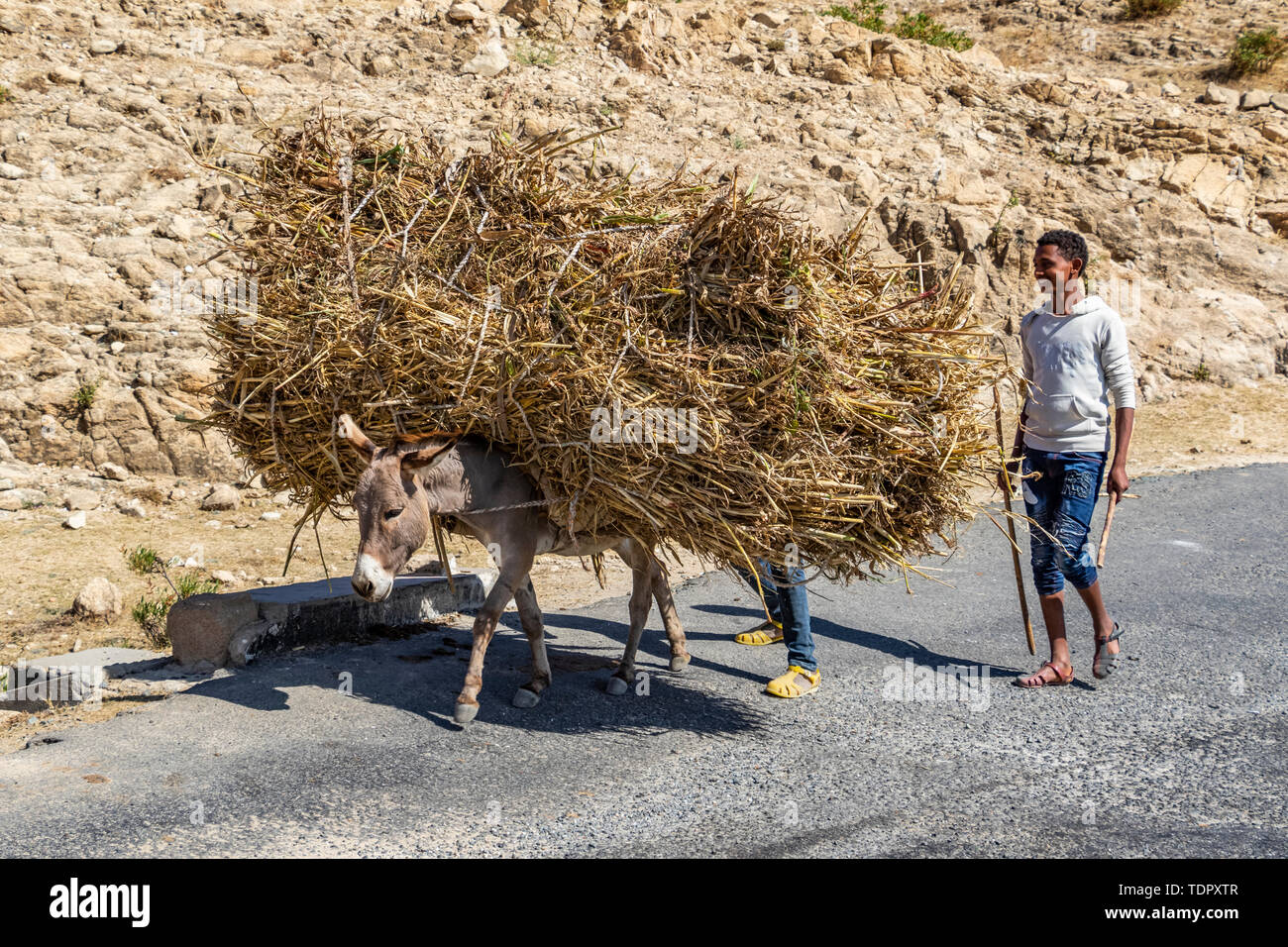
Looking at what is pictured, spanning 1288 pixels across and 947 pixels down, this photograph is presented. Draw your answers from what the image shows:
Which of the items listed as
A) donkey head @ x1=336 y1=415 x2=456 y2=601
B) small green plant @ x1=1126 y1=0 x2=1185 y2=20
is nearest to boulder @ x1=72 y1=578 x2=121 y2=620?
donkey head @ x1=336 y1=415 x2=456 y2=601

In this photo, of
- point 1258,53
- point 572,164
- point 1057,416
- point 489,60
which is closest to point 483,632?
point 1057,416

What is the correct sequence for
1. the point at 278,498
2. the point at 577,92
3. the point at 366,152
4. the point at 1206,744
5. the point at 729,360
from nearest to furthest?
1. the point at 729,360
2. the point at 1206,744
3. the point at 366,152
4. the point at 278,498
5. the point at 577,92

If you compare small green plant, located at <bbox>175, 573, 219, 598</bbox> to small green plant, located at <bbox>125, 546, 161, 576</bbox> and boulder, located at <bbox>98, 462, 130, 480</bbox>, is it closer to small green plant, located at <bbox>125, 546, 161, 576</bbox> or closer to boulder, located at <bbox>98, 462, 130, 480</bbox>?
small green plant, located at <bbox>125, 546, 161, 576</bbox>

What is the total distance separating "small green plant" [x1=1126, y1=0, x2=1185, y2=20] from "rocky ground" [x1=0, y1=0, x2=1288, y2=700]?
4.48 feet

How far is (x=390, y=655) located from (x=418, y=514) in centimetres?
160

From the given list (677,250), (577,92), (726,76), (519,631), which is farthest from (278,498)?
(726,76)

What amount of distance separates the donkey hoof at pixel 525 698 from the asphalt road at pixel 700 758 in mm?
65

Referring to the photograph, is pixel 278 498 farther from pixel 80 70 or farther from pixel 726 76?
pixel 726 76

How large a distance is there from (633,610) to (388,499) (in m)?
1.70

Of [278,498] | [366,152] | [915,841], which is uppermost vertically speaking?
[366,152]

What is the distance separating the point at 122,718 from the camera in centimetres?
461

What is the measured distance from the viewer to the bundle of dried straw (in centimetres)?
401

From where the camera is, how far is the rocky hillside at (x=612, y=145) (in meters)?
10.7

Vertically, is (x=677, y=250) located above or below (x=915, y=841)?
above
